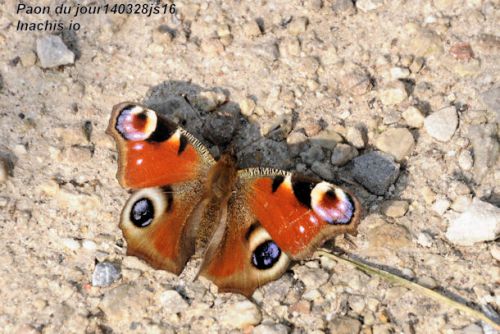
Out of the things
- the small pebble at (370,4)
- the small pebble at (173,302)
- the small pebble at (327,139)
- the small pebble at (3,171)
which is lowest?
the small pebble at (3,171)

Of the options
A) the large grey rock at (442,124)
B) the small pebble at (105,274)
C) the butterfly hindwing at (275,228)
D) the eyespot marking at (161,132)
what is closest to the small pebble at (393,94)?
the large grey rock at (442,124)

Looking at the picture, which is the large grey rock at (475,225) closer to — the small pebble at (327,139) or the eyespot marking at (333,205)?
the eyespot marking at (333,205)

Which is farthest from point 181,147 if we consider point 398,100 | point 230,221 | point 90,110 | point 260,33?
point 398,100

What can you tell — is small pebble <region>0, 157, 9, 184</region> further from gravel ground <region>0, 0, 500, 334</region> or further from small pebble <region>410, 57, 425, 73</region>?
small pebble <region>410, 57, 425, 73</region>

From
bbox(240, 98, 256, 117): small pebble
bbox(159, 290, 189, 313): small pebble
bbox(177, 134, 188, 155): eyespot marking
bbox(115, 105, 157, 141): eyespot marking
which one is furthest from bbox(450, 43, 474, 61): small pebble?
bbox(159, 290, 189, 313): small pebble

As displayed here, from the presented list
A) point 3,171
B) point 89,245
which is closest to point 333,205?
point 89,245

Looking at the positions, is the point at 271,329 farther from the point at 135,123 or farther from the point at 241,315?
the point at 135,123
